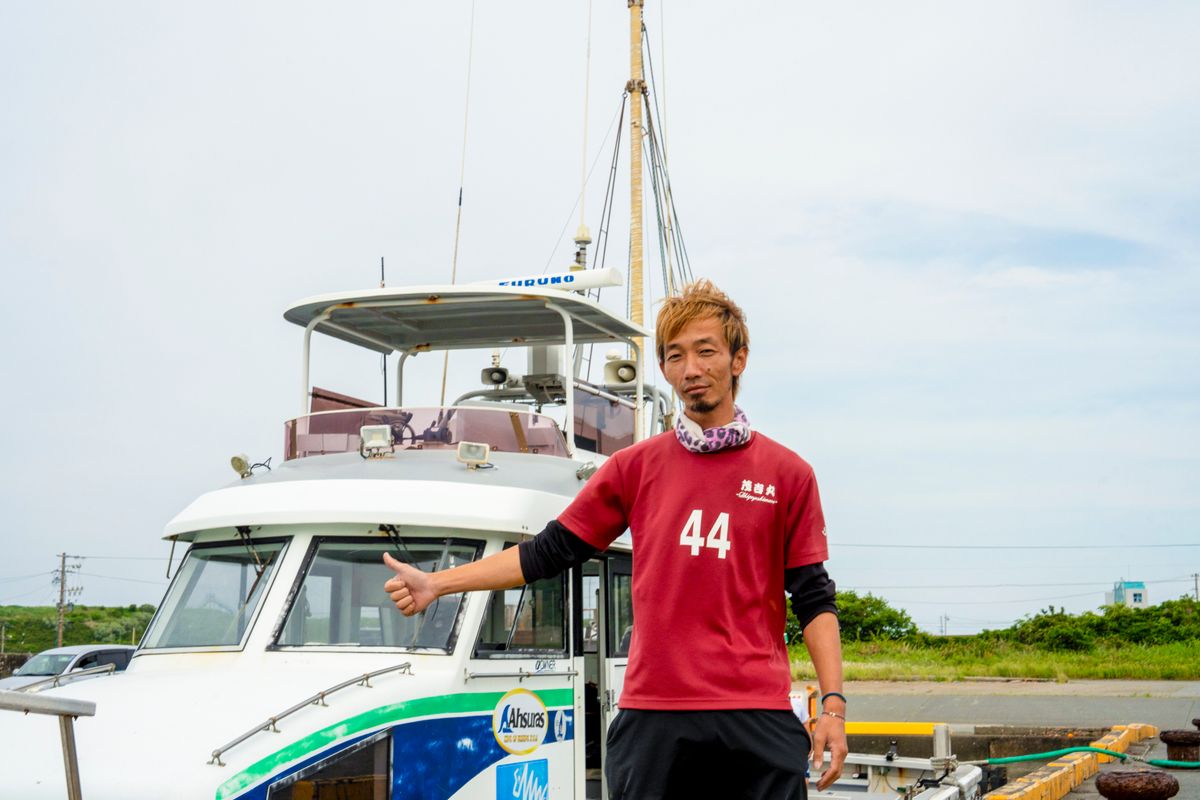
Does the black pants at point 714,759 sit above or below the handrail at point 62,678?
above

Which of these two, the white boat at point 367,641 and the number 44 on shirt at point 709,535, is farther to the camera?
the white boat at point 367,641

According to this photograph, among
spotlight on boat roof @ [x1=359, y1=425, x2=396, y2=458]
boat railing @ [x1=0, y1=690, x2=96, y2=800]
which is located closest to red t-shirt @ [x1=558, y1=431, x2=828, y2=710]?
boat railing @ [x1=0, y1=690, x2=96, y2=800]

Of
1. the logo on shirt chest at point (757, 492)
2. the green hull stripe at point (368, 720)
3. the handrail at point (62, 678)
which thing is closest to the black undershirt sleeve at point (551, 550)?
the logo on shirt chest at point (757, 492)

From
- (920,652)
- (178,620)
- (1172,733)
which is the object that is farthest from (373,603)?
(920,652)

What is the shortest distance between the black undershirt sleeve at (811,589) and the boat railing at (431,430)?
14.7 feet

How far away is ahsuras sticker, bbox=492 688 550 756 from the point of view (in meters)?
6.45

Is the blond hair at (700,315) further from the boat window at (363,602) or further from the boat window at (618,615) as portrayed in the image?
the boat window at (618,615)

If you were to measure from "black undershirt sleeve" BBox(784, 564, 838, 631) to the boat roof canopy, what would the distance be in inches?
182

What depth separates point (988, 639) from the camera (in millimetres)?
31375

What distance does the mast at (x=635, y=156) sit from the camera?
1766 cm

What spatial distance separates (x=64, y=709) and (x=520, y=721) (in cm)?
278

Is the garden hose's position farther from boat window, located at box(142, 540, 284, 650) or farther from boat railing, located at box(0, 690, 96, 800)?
boat railing, located at box(0, 690, 96, 800)

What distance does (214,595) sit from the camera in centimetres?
696

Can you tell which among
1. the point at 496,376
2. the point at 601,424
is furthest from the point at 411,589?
the point at 496,376
